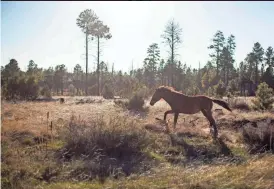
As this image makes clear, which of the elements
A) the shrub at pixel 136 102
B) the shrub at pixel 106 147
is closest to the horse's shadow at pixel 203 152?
the shrub at pixel 106 147

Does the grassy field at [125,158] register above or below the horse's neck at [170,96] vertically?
below

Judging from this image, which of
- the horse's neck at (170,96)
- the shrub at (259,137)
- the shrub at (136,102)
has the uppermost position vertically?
the horse's neck at (170,96)

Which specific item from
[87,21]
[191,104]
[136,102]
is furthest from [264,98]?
[87,21]

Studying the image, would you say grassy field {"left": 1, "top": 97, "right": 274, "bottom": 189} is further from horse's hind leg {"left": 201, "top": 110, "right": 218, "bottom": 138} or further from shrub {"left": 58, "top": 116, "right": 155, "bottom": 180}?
horse's hind leg {"left": 201, "top": 110, "right": 218, "bottom": 138}

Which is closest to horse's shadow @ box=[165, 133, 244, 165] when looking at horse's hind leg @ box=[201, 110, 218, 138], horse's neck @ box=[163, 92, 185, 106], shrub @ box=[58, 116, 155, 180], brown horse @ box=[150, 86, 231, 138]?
horse's hind leg @ box=[201, 110, 218, 138]

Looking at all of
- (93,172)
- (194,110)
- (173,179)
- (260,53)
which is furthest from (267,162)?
(260,53)

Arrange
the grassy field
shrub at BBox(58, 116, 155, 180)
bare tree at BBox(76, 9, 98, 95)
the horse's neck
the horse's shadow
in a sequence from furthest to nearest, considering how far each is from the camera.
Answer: bare tree at BBox(76, 9, 98, 95), the horse's neck, the horse's shadow, shrub at BBox(58, 116, 155, 180), the grassy field

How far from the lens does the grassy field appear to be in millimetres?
5387

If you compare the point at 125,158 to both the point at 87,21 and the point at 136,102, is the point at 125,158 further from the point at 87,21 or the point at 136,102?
the point at 87,21

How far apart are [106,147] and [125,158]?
2.04ft

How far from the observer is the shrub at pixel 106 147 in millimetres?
6484

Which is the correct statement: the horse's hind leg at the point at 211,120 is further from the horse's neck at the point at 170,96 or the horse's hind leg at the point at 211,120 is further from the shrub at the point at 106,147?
the shrub at the point at 106,147

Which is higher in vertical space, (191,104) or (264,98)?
(264,98)

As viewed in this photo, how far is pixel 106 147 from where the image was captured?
25.4ft
